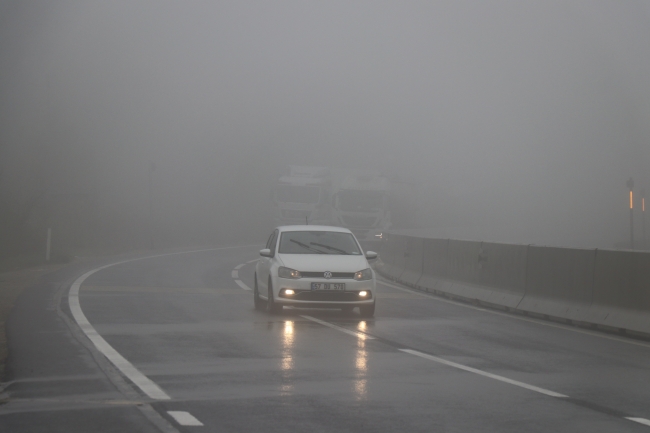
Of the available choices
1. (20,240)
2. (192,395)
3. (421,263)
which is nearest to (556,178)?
(20,240)

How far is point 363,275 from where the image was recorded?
1512 cm

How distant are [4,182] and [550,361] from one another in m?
55.9

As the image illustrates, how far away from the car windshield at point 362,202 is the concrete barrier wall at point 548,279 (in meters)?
23.8

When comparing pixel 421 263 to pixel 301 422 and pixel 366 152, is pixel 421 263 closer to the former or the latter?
pixel 301 422

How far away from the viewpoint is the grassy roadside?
10.8m

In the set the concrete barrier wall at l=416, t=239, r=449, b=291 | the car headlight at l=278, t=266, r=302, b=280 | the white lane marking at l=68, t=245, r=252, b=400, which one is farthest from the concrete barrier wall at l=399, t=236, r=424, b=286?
the white lane marking at l=68, t=245, r=252, b=400

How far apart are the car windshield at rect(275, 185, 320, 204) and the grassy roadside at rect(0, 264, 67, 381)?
1907cm

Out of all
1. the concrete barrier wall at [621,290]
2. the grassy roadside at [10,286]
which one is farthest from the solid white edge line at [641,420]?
the concrete barrier wall at [621,290]

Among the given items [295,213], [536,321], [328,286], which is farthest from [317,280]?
[295,213]

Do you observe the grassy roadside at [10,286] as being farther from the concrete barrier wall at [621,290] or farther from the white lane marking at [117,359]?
the concrete barrier wall at [621,290]

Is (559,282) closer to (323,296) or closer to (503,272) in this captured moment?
(503,272)

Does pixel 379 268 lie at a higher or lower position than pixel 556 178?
lower

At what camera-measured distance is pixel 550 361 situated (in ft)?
33.9

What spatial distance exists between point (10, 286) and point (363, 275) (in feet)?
29.0
